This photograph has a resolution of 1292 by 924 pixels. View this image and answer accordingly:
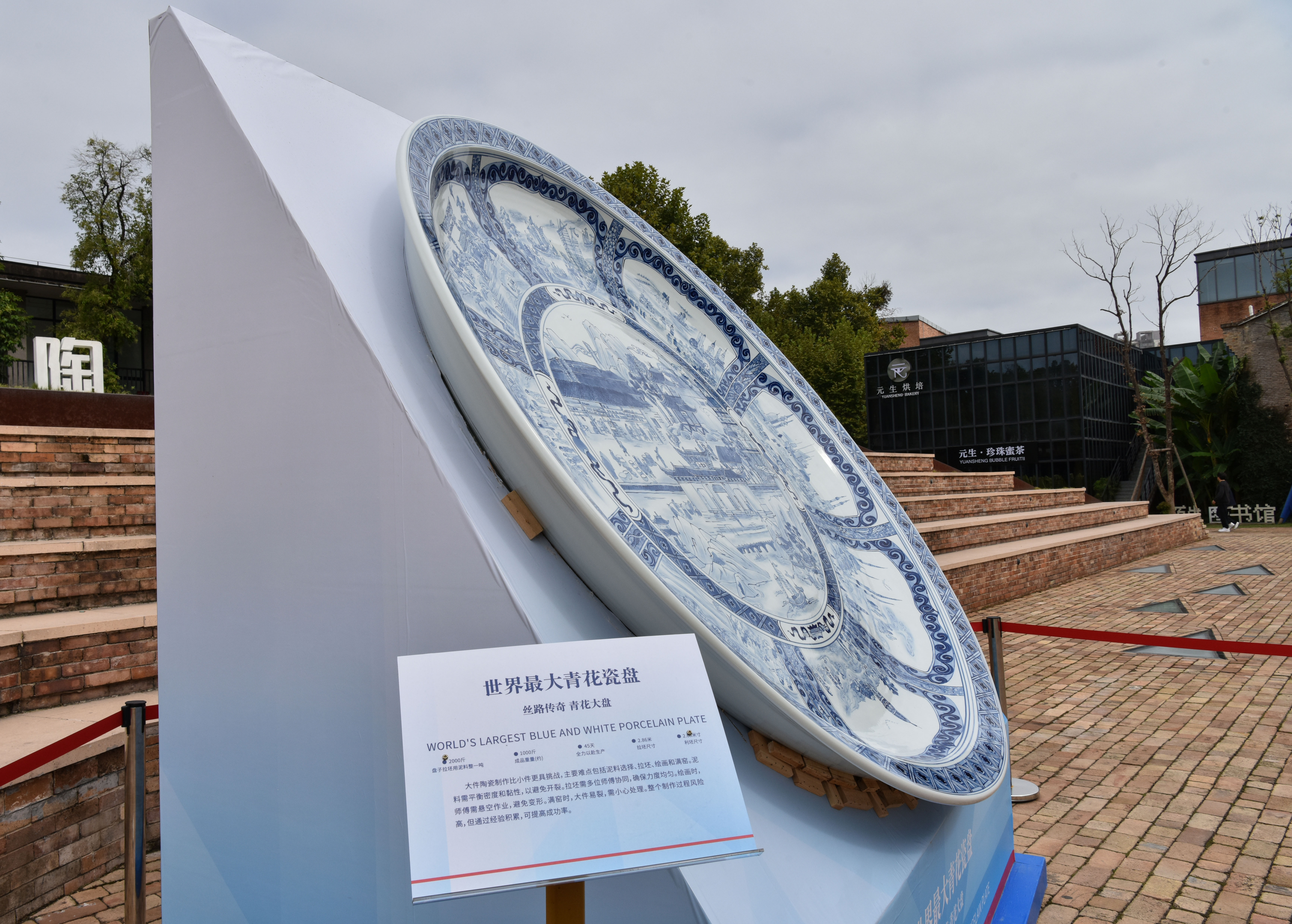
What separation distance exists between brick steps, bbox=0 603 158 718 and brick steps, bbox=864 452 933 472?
800 cm

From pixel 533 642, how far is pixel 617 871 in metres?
0.35

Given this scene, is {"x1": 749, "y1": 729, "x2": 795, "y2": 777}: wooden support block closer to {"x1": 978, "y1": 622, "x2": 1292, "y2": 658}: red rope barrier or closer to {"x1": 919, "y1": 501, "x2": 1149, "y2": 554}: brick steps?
{"x1": 978, "y1": 622, "x2": 1292, "y2": 658}: red rope barrier

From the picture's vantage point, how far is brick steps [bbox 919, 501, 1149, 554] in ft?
25.2

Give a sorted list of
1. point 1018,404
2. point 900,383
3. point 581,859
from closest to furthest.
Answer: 1. point 581,859
2. point 1018,404
3. point 900,383

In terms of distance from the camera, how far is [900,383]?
2461cm

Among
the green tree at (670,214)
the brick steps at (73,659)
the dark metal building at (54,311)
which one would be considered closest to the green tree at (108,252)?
the dark metal building at (54,311)

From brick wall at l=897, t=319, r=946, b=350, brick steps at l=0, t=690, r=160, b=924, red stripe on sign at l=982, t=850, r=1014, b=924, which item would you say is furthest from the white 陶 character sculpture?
brick wall at l=897, t=319, r=946, b=350

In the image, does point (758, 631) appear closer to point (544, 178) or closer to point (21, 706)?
point (544, 178)

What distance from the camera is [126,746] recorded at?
1833 millimetres

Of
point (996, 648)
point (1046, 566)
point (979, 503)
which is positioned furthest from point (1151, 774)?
point (979, 503)

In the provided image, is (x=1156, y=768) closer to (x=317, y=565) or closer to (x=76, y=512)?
(x=317, y=565)

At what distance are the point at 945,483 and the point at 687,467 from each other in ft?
32.1

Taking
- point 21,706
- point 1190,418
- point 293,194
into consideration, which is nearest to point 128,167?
point 21,706

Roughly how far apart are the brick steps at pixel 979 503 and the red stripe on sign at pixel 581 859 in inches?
216
